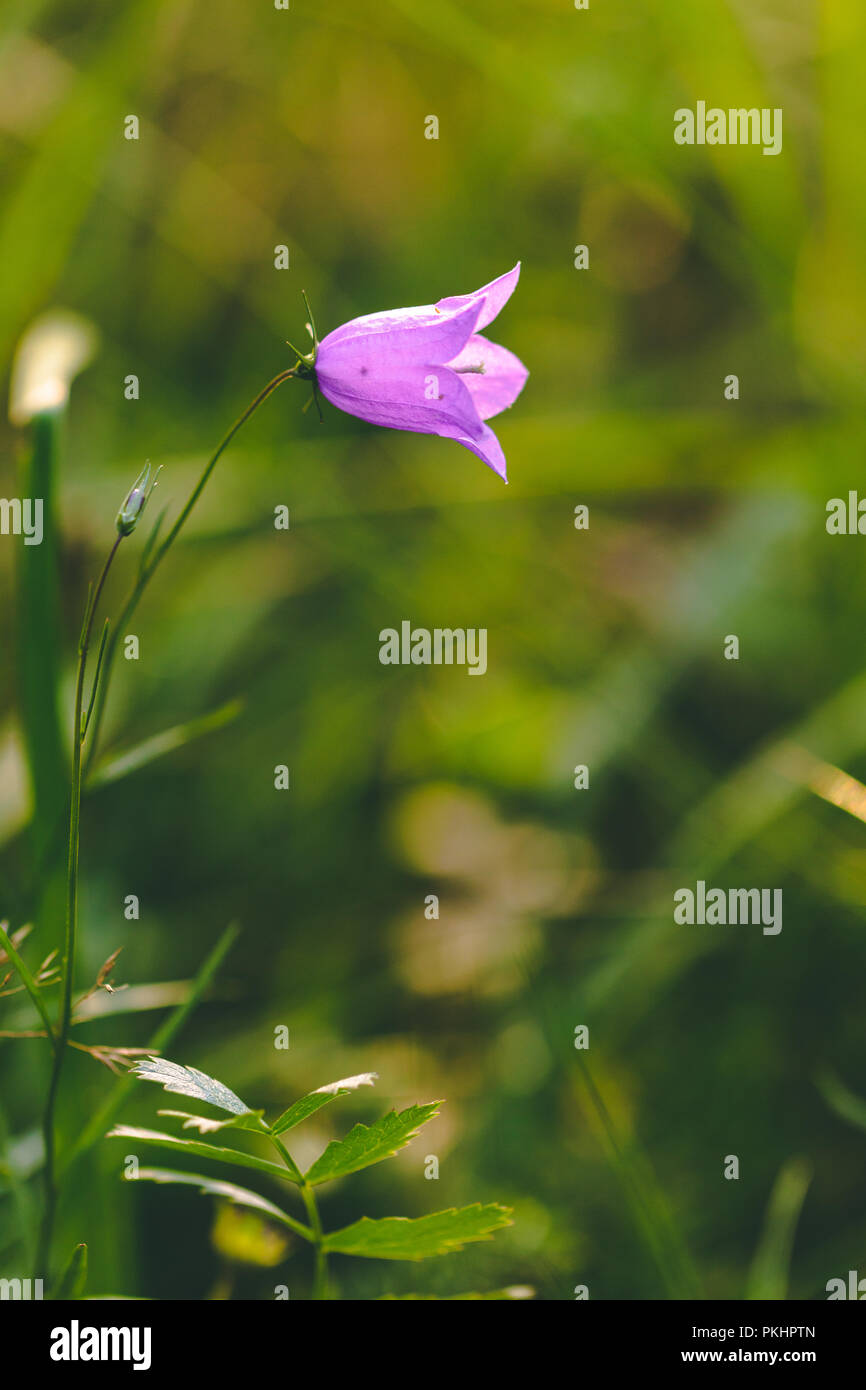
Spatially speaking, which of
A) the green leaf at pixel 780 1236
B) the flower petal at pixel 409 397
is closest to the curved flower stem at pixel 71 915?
the flower petal at pixel 409 397

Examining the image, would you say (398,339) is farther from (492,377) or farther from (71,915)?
(71,915)

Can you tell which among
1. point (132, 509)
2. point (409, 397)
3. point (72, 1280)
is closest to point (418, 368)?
point (409, 397)

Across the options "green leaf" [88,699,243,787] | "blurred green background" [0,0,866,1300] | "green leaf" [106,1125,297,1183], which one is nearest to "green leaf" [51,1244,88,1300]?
"green leaf" [106,1125,297,1183]

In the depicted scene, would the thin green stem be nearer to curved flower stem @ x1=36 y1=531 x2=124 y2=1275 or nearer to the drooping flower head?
curved flower stem @ x1=36 y1=531 x2=124 y2=1275

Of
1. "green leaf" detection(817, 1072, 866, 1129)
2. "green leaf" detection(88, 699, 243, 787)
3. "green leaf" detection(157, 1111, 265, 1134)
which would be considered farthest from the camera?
"green leaf" detection(817, 1072, 866, 1129)

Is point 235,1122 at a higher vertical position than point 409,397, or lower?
lower

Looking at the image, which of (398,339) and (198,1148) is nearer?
(198,1148)
